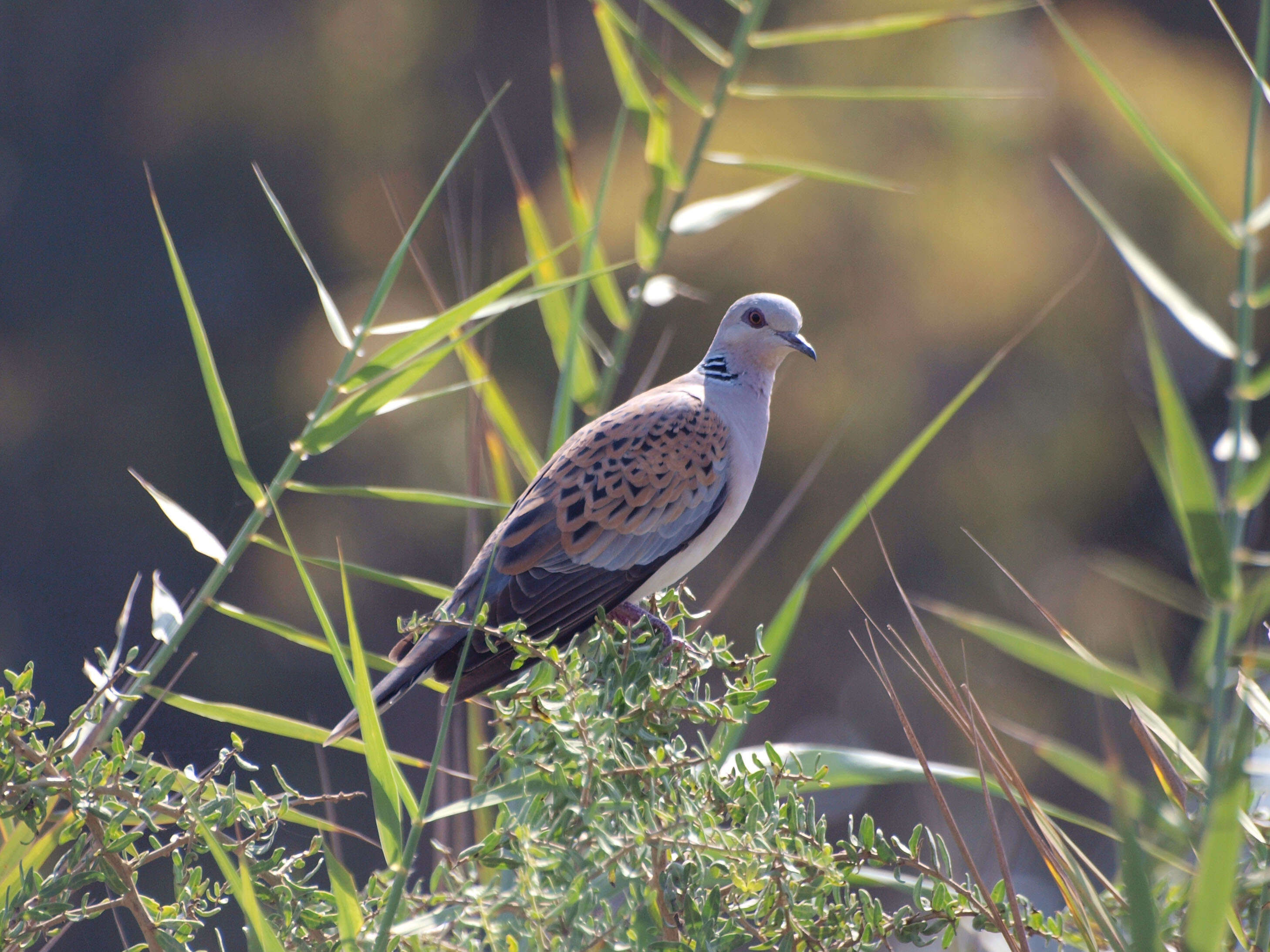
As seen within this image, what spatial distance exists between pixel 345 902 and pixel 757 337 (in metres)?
1.51

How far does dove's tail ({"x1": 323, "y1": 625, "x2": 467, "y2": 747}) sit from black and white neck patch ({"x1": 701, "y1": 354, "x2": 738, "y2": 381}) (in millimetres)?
911

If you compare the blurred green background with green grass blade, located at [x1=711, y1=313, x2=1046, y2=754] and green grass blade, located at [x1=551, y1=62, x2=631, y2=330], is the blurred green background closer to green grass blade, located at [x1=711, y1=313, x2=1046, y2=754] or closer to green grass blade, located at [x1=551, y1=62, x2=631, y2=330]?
green grass blade, located at [x1=551, y1=62, x2=631, y2=330]

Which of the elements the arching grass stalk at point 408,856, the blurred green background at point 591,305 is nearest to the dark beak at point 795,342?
the arching grass stalk at point 408,856

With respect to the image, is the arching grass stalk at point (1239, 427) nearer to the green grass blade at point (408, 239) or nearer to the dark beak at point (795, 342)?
the green grass blade at point (408, 239)

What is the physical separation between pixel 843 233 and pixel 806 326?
652 mm

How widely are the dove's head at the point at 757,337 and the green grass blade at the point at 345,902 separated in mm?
1461

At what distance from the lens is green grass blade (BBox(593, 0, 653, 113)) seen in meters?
1.76

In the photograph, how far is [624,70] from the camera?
5.78ft

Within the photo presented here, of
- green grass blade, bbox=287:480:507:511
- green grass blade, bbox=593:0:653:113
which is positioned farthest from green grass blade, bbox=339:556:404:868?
green grass blade, bbox=593:0:653:113

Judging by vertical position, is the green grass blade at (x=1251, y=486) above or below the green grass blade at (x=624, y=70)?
below

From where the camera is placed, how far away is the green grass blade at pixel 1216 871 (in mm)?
723

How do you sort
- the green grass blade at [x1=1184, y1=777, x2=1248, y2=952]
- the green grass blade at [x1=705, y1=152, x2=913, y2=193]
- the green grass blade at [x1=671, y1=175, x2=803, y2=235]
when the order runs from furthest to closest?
the green grass blade at [x1=671, y1=175, x2=803, y2=235], the green grass blade at [x1=705, y1=152, x2=913, y2=193], the green grass blade at [x1=1184, y1=777, x2=1248, y2=952]

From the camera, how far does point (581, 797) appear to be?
102 cm

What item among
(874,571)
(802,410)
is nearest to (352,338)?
(802,410)
